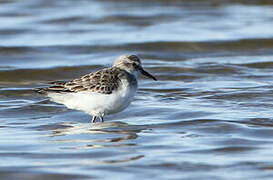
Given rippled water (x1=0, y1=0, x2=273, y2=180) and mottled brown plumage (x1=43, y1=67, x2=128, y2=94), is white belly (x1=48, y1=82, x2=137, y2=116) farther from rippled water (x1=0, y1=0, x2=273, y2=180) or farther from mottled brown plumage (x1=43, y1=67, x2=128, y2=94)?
rippled water (x1=0, y1=0, x2=273, y2=180)

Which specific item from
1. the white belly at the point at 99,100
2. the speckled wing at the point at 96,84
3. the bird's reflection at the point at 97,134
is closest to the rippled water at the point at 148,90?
the bird's reflection at the point at 97,134

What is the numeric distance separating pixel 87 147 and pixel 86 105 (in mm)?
1294

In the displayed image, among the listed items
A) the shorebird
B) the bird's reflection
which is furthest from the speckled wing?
the bird's reflection

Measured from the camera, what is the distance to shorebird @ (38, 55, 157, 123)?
995cm

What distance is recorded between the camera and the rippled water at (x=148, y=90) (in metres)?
8.16

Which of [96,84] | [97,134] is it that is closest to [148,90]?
[96,84]

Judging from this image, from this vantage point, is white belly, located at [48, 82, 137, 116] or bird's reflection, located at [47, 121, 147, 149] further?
white belly, located at [48, 82, 137, 116]

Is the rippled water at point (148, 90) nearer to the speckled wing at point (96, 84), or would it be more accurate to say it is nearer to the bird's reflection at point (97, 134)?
the bird's reflection at point (97, 134)

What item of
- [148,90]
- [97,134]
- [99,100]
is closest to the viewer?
[97,134]

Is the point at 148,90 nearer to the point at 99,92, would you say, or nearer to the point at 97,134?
the point at 99,92

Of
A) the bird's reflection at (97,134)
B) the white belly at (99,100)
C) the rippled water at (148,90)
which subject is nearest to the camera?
the rippled water at (148,90)

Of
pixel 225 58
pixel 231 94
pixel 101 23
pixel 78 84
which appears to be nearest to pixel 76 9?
pixel 101 23

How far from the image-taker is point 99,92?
9992 mm

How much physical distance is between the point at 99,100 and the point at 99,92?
0.11 m
